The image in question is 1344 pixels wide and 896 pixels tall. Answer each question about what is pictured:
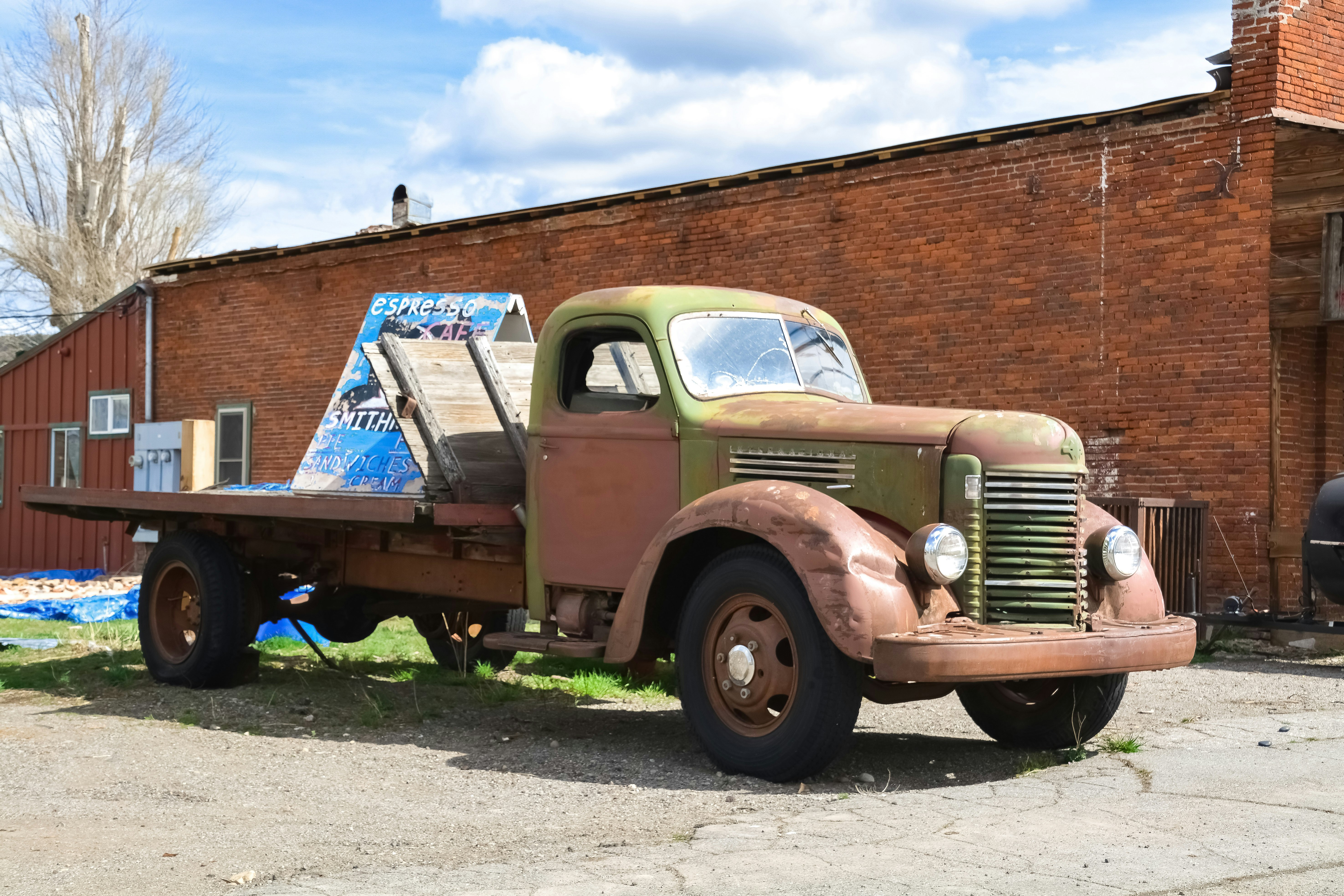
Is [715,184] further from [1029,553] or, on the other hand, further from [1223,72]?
[1029,553]

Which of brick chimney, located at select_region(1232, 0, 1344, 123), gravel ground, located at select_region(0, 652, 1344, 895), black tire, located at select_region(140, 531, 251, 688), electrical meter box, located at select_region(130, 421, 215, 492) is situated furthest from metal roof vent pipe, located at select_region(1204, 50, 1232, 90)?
electrical meter box, located at select_region(130, 421, 215, 492)

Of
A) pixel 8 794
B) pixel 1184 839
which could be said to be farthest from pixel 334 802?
pixel 1184 839

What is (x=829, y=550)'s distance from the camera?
5594mm

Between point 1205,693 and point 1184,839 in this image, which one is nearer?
point 1184,839

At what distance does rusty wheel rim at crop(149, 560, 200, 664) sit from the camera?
9.07 m

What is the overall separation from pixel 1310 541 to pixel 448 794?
23.0ft

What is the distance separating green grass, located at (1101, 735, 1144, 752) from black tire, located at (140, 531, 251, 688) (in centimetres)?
504

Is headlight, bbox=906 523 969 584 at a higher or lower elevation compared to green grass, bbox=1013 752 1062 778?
higher

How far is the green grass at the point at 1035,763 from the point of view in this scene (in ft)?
20.2

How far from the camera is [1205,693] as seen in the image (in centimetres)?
897

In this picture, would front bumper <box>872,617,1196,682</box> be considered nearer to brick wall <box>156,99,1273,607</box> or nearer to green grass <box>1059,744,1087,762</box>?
green grass <box>1059,744,1087,762</box>

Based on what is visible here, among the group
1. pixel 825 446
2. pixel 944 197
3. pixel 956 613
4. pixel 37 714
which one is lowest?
pixel 37 714

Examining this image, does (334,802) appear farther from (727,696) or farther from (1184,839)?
(1184,839)

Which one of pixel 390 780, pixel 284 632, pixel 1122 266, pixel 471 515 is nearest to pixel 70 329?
pixel 284 632
